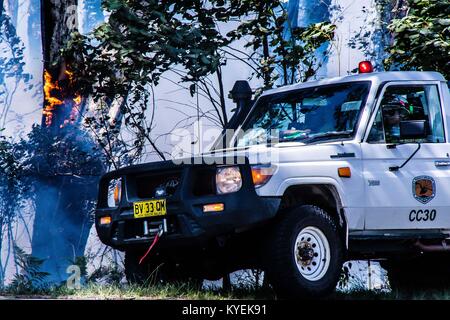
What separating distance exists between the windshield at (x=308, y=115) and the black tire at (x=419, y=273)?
182 cm

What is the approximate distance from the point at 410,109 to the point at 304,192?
4.56 ft

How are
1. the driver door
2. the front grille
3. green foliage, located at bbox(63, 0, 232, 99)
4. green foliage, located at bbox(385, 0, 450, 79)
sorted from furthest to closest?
green foliage, located at bbox(63, 0, 232, 99), green foliage, located at bbox(385, 0, 450, 79), the driver door, the front grille

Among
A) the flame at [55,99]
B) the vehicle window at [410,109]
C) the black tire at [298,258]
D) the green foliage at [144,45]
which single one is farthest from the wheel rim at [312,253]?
the flame at [55,99]

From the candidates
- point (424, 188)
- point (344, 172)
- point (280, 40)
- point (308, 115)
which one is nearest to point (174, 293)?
point (344, 172)

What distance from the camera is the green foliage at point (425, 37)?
10172mm

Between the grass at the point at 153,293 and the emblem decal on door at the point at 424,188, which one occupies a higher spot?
the emblem decal on door at the point at 424,188

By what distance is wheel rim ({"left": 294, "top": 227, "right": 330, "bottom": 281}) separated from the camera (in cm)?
746

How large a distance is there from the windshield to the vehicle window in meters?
0.22

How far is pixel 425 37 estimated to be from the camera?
10.3m

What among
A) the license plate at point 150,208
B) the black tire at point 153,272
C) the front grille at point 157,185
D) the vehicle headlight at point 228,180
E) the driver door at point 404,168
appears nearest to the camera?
the vehicle headlight at point 228,180

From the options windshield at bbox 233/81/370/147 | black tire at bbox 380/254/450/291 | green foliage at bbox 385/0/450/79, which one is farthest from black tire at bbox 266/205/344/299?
green foliage at bbox 385/0/450/79

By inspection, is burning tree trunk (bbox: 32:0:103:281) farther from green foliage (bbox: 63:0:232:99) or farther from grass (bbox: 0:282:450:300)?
grass (bbox: 0:282:450:300)

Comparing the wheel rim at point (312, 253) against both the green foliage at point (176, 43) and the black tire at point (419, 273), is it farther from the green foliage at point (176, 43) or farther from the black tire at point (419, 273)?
the green foliage at point (176, 43)

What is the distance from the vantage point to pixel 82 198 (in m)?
14.2
